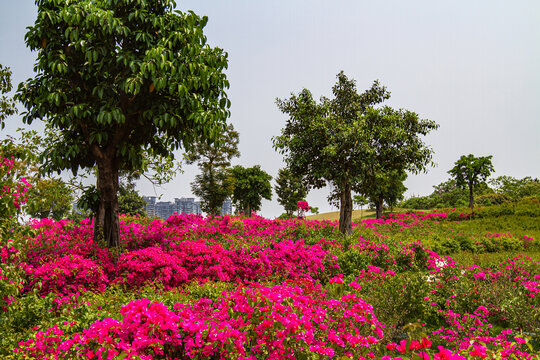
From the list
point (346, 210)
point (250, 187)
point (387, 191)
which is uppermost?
point (250, 187)

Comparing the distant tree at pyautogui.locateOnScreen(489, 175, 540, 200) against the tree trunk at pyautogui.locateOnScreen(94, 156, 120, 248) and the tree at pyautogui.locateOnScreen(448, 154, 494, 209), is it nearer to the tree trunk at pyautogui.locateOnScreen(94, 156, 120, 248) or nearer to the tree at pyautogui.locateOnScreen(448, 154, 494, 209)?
the tree at pyautogui.locateOnScreen(448, 154, 494, 209)

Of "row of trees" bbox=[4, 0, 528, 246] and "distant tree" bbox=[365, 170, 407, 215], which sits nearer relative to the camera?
"row of trees" bbox=[4, 0, 528, 246]

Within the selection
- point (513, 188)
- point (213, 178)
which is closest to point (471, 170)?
point (513, 188)

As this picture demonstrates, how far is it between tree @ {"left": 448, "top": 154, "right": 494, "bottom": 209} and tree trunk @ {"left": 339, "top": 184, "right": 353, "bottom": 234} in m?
33.2

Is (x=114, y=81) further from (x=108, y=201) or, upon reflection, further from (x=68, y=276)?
(x=68, y=276)

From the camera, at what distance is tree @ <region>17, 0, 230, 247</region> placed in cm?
720

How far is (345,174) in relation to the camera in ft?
51.0

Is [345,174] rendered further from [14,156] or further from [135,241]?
[14,156]

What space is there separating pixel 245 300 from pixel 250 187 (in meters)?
38.6

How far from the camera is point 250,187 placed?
42125 mm

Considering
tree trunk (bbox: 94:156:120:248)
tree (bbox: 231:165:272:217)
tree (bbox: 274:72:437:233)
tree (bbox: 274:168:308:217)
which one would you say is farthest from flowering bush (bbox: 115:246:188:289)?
tree (bbox: 274:168:308:217)

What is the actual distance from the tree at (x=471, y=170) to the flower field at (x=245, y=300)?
1515 inches

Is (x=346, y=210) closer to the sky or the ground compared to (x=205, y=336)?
closer to the sky

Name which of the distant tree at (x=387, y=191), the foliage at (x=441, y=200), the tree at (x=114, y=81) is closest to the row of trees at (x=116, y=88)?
the tree at (x=114, y=81)
